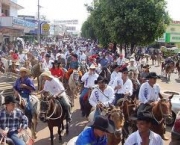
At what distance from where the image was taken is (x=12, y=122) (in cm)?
Result: 671

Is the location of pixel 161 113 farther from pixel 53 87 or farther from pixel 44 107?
pixel 53 87

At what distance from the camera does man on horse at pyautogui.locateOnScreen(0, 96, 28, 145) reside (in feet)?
21.5

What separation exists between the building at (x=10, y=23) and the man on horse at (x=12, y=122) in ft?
96.9

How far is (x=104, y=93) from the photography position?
29.3 feet

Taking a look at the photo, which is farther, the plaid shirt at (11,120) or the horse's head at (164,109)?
the horse's head at (164,109)

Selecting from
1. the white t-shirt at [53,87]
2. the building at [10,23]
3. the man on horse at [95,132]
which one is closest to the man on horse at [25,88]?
the white t-shirt at [53,87]

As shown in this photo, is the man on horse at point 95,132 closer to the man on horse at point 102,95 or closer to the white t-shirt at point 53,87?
the man on horse at point 102,95

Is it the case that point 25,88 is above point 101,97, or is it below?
above

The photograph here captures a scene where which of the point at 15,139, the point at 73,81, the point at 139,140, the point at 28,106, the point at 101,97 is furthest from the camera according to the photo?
the point at 73,81

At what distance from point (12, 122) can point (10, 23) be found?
29911 mm

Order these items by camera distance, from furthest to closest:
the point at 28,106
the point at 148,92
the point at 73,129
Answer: the point at 73,129
the point at 28,106
the point at 148,92

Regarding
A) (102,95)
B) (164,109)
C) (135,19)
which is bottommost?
(164,109)

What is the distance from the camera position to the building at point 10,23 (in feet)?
115

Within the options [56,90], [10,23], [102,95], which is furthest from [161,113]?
[10,23]
